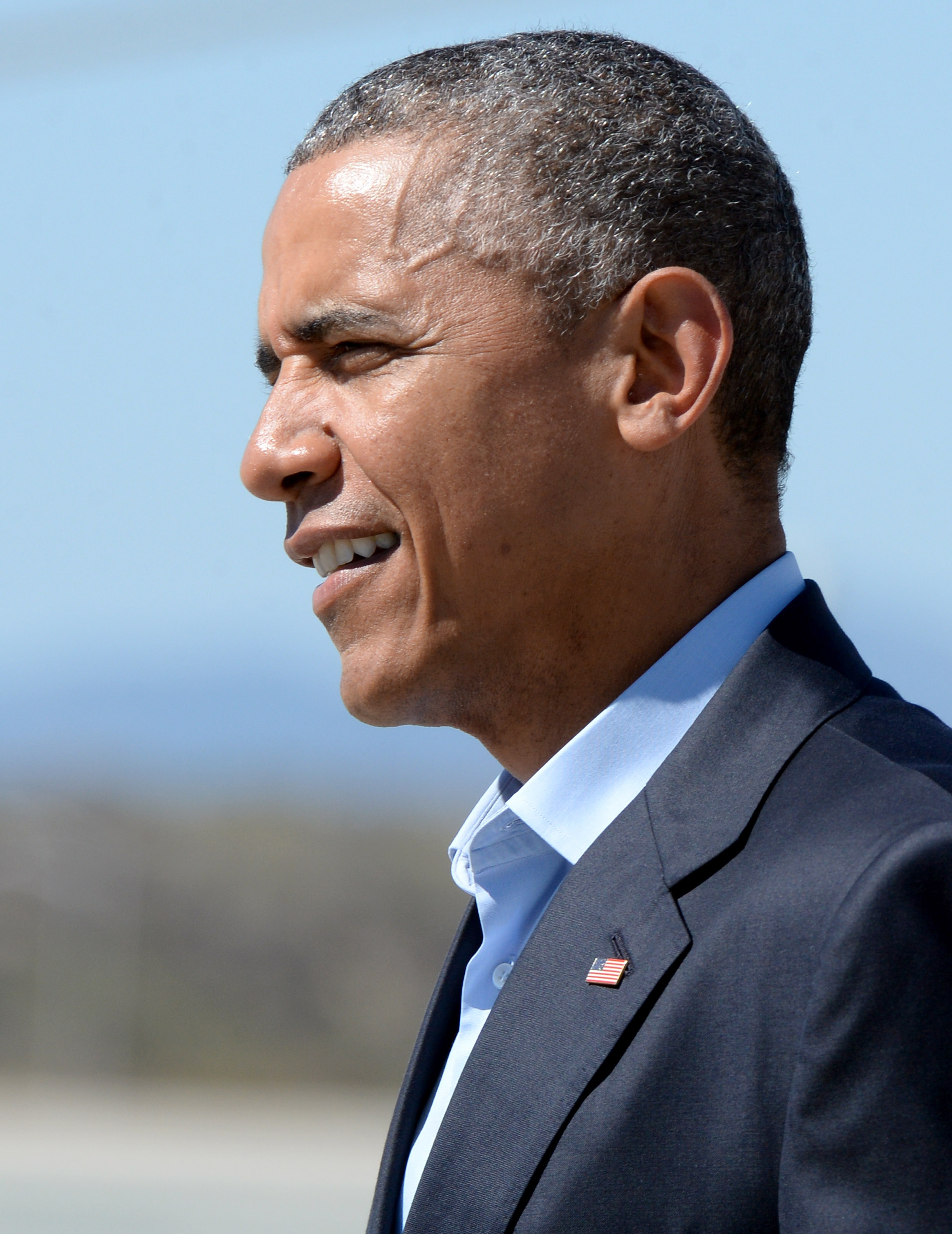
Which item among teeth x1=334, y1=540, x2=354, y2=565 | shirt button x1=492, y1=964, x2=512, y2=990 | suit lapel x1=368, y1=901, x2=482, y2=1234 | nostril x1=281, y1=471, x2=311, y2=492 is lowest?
suit lapel x1=368, y1=901, x2=482, y2=1234

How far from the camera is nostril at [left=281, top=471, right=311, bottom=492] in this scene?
8.07 feet

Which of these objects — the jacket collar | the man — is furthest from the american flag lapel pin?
the jacket collar

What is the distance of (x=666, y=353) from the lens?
7.84ft

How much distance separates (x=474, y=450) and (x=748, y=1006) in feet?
2.99

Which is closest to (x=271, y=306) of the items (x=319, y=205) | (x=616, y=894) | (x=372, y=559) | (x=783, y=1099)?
(x=319, y=205)

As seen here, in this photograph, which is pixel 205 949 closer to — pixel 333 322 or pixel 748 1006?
pixel 333 322

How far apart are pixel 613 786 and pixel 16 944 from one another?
56.6 feet

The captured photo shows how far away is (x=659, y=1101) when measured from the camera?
1834mm

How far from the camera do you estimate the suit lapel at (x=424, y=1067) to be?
240cm

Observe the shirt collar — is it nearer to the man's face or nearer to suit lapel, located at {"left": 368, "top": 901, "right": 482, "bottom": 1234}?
the man's face

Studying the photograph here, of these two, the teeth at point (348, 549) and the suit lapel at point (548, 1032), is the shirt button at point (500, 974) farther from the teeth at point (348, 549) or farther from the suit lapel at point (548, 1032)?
Answer: the teeth at point (348, 549)

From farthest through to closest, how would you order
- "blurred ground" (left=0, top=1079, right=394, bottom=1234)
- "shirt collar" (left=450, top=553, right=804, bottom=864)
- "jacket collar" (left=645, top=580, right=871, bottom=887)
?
"blurred ground" (left=0, top=1079, right=394, bottom=1234), "shirt collar" (left=450, top=553, right=804, bottom=864), "jacket collar" (left=645, top=580, right=871, bottom=887)

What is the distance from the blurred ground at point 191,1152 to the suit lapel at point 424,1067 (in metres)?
10.2

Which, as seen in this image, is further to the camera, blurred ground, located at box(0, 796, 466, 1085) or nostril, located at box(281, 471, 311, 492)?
blurred ground, located at box(0, 796, 466, 1085)
